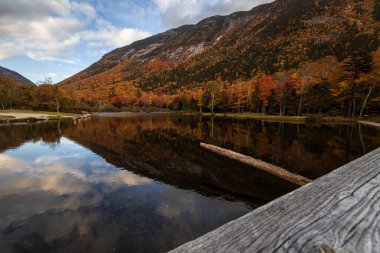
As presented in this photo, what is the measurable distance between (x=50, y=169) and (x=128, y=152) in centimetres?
775

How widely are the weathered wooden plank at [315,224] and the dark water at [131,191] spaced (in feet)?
25.0

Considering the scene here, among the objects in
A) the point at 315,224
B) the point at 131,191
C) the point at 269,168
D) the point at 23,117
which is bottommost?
the point at 131,191

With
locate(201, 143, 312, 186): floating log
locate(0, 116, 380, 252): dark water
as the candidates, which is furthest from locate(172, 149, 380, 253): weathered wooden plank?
locate(201, 143, 312, 186): floating log

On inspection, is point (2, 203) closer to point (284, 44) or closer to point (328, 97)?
point (328, 97)

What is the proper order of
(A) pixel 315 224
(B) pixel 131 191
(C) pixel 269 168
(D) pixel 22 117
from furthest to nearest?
1. (D) pixel 22 117
2. (C) pixel 269 168
3. (B) pixel 131 191
4. (A) pixel 315 224

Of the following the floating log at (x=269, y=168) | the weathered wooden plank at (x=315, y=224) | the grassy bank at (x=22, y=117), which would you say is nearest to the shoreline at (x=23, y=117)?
the grassy bank at (x=22, y=117)

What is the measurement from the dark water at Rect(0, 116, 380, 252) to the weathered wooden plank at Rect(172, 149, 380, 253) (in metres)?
7.63

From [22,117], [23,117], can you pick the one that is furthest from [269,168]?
[22,117]

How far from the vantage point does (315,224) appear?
1.09 m

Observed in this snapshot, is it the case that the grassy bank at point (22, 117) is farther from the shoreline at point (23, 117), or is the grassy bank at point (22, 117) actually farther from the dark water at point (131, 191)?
the dark water at point (131, 191)

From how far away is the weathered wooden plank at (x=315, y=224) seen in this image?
94 cm

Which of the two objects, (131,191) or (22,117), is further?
(22,117)

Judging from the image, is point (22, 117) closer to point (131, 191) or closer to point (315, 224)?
point (131, 191)

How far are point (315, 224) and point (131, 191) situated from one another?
43.8 ft
